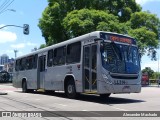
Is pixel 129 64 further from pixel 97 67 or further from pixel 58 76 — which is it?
pixel 58 76

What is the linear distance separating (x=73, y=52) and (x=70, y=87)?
1909 millimetres

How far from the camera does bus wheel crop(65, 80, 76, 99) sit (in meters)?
18.8

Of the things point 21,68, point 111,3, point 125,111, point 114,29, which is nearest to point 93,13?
point 114,29

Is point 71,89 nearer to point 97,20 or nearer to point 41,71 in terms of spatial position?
point 41,71

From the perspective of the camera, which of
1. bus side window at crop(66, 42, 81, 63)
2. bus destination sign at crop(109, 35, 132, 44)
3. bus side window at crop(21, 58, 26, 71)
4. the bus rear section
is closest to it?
the bus rear section

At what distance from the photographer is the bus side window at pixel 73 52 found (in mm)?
18266

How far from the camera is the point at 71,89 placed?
752 inches

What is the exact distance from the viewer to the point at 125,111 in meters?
13.0

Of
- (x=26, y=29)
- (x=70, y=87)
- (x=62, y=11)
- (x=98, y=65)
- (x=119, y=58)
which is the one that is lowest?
(x=70, y=87)

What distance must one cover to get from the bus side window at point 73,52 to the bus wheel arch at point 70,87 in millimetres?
967

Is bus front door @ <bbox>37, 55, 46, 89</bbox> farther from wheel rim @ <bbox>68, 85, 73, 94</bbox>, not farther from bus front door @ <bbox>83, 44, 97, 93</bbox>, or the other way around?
bus front door @ <bbox>83, 44, 97, 93</bbox>

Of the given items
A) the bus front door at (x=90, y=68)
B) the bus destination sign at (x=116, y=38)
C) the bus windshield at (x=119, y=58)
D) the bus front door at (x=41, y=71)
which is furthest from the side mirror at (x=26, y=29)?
the bus windshield at (x=119, y=58)

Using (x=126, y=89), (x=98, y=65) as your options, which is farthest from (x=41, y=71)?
(x=126, y=89)

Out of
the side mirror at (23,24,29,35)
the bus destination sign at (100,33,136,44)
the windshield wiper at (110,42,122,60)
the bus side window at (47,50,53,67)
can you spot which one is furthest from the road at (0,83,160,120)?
the side mirror at (23,24,29,35)
